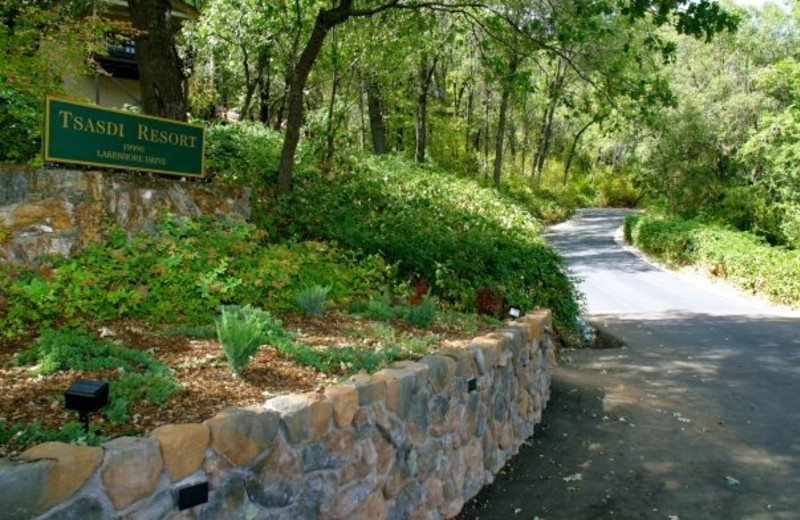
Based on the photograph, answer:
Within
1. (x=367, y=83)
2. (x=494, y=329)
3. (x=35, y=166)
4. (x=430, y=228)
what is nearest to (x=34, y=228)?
(x=35, y=166)

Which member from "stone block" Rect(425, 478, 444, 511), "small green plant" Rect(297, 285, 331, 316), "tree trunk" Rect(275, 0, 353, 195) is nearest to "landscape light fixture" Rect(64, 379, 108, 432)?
"stone block" Rect(425, 478, 444, 511)

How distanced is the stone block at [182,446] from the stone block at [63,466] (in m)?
0.25

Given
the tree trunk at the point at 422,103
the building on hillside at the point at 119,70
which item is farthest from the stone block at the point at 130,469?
the tree trunk at the point at 422,103

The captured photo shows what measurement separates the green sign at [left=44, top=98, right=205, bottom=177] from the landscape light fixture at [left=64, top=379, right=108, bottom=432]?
10.7 ft

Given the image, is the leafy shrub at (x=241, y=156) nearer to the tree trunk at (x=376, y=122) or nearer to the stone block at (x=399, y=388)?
the stone block at (x=399, y=388)

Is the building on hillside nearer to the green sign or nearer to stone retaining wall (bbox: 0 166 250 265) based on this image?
the green sign

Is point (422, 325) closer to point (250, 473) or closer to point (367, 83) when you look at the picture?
point (250, 473)

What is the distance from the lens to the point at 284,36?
15344mm

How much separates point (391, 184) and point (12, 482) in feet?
41.7

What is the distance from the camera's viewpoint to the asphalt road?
4.55m

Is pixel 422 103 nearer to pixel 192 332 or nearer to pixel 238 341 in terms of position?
pixel 192 332

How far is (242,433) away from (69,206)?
3.50m

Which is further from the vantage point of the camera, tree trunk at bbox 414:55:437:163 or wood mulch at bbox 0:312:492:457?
tree trunk at bbox 414:55:437:163

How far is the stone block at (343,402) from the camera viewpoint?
3231mm
